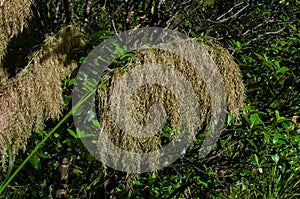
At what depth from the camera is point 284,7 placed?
2.41m

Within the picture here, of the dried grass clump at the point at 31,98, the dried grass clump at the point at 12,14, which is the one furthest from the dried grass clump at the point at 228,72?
the dried grass clump at the point at 12,14

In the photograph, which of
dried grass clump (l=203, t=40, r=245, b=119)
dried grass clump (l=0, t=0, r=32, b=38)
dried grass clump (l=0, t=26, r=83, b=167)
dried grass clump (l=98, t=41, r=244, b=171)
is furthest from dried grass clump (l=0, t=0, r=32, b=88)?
dried grass clump (l=203, t=40, r=245, b=119)

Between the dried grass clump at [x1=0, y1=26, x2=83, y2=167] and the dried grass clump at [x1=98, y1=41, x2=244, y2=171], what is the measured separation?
0.21 meters

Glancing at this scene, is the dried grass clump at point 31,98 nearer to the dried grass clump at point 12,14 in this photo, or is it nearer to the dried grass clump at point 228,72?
the dried grass clump at point 12,14

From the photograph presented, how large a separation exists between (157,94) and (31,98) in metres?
0.42

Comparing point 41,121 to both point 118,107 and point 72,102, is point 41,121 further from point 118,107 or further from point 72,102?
point 118,107

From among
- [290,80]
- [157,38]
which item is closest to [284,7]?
[290,80]

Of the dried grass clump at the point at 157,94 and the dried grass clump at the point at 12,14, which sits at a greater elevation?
the dried grass clump at the point at 12,14

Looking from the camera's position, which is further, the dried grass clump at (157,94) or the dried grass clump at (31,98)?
the dried grass clump at (31,98)

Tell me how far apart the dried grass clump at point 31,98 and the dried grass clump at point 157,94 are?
212 mm

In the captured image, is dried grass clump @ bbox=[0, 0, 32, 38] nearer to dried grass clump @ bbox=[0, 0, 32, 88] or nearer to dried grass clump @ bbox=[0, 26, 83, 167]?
dried grass clump @ bbox=[0, 0, 32, 88]

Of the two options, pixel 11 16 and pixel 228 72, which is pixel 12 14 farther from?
pixel 228 72

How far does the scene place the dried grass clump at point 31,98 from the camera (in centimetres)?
141

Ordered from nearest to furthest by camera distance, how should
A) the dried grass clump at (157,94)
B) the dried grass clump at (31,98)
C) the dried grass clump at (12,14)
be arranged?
the dried grass clump at (157,94), the dried grass clump at (31,98), the dried grass clump at (12,14)
